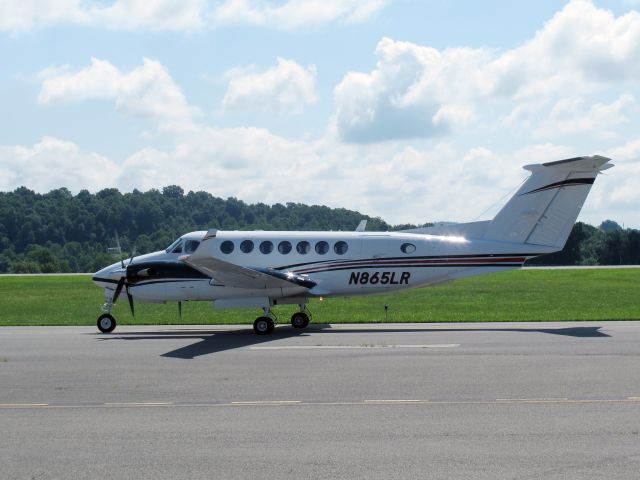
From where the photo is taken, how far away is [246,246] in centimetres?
2586

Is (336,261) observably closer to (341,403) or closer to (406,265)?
(406,265)

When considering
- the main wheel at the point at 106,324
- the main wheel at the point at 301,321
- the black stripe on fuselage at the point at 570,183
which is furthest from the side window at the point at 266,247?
the black stripe on fuselage at the point at 570,183

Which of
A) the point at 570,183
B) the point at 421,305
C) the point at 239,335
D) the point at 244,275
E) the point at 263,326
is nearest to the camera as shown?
the point at 263,326

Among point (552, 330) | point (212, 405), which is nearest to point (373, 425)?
point (212, 405)

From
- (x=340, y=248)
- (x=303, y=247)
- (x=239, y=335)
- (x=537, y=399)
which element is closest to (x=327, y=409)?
(x=537, y=399)

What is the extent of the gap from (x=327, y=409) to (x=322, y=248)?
13.8 m

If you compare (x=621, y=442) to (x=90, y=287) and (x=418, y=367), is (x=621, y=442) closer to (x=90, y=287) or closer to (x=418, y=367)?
(x=418, y=367)

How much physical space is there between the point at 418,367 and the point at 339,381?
205 centimetres

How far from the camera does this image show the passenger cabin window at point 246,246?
84.7ft

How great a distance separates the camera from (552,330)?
2289cm

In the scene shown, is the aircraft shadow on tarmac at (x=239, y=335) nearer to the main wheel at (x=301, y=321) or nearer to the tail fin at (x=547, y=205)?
the main wheel at (x=301, y=321)

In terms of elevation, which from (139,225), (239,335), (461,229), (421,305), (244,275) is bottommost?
(239,335)

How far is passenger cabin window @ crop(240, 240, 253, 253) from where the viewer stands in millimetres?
25828

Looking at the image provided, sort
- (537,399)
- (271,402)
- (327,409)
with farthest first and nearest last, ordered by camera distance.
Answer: (271,402) → (537,399) → (327,409)
